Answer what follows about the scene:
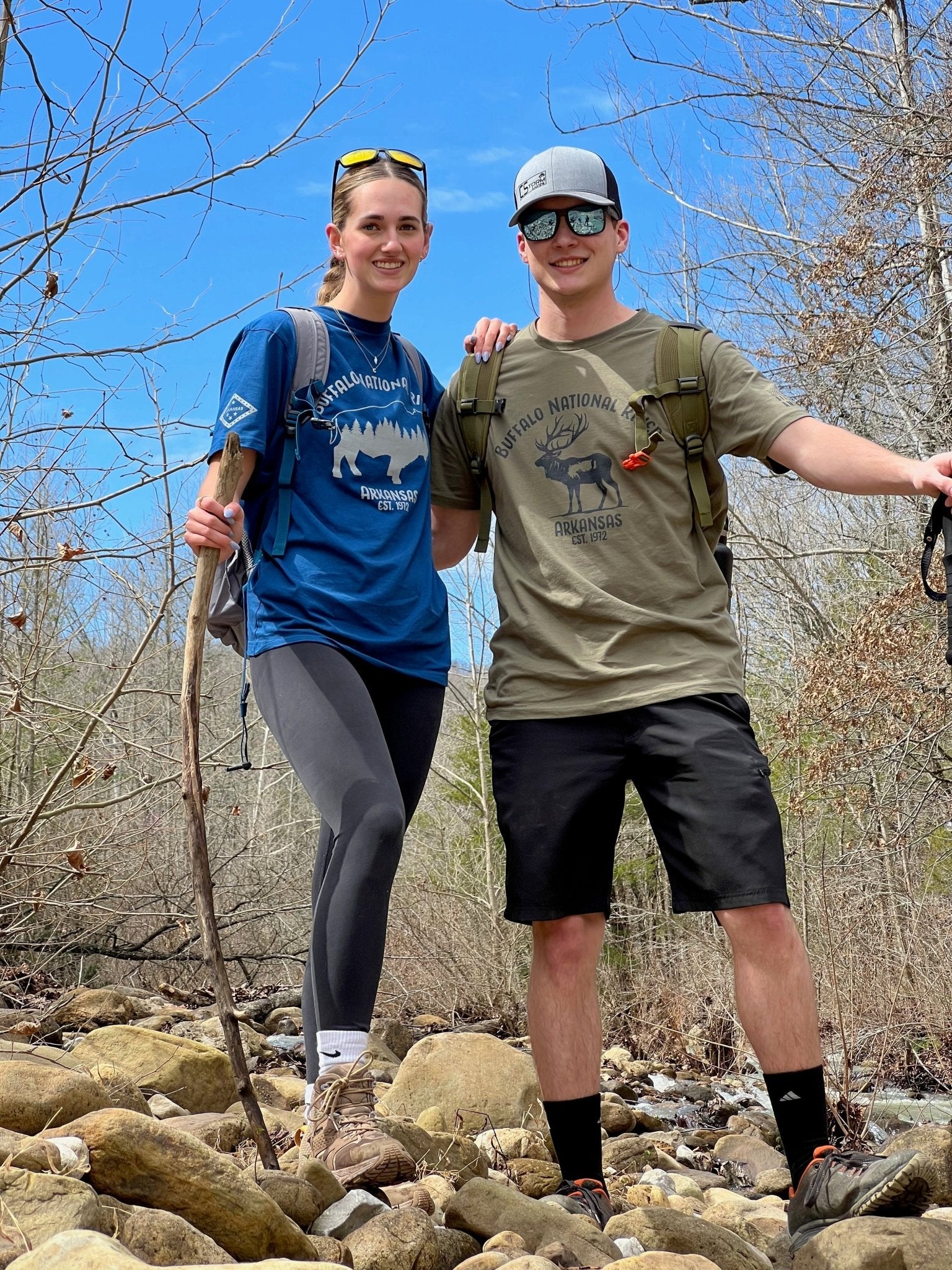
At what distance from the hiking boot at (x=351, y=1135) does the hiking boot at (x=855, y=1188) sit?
0.96 m

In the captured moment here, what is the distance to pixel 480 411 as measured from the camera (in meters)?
3.61

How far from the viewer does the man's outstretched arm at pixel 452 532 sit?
379 centimetres

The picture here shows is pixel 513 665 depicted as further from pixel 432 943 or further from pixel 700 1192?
pixel 432 943

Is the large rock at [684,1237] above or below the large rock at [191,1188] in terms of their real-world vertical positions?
below

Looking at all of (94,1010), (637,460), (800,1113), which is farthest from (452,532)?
(94,1010)

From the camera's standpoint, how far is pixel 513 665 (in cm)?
346

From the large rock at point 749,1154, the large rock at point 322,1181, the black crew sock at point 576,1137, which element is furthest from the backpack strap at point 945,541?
the large rock at point 749,1154

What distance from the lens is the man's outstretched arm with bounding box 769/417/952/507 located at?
3049mm

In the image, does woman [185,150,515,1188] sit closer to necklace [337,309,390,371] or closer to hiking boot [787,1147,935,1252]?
necklace [337,309,390,371]

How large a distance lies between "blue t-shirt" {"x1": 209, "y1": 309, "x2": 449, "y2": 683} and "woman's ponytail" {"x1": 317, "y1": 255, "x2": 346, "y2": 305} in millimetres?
247

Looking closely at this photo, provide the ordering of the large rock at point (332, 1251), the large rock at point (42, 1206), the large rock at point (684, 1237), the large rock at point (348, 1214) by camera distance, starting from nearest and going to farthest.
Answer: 1. the large rock at point (42, 1206)
2. the large rock at point (332, 1251)
3. the large rock at point (348, 1214)
4. the large rock at point (684, 1237)

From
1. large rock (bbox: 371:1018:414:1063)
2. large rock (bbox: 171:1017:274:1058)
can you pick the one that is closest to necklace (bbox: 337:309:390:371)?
large rock (bbox: 171:1017:274:1058)

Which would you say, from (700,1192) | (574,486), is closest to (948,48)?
(574,486)

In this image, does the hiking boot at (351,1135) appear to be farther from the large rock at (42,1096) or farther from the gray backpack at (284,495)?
the gray backpack at (284,495)
